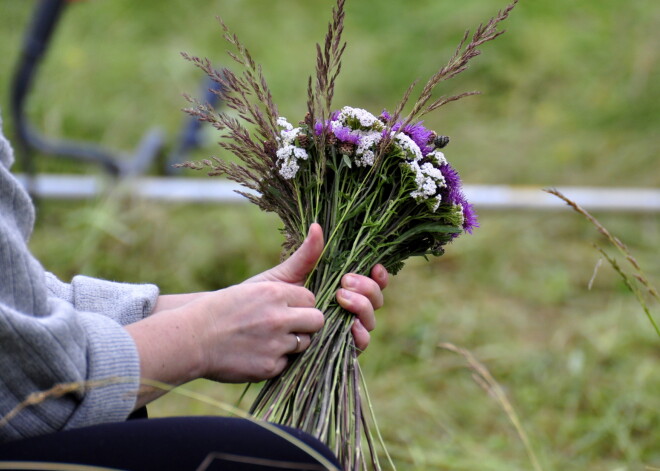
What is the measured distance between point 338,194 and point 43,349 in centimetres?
58

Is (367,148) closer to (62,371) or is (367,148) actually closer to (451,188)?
(451,188)

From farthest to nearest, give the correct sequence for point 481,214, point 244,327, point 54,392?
point 481,214
point 244,327
point 54,392

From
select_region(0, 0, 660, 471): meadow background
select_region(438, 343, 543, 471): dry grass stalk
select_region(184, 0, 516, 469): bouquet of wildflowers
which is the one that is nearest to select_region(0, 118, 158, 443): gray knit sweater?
select_region(184, 0, 516, 469): bouquet of wildflowers

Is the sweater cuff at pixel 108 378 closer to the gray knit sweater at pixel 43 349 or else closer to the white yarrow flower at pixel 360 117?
the gray knit sweater at pixel 43 349

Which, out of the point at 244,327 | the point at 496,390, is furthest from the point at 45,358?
the point at 496,390

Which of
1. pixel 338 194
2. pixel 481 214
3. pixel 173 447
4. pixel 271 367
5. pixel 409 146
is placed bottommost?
pixel 173 447

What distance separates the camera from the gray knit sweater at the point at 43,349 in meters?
1.03

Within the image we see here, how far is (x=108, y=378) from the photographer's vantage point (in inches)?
42.6

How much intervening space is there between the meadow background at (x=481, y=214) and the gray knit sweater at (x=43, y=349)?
909 mm

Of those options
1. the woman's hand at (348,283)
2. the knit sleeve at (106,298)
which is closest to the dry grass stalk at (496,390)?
the woman's hand at (348,283)

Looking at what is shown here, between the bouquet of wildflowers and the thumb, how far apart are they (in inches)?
1.3

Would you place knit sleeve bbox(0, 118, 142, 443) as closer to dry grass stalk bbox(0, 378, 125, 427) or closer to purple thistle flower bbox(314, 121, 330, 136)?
dry grass stalk bbox(0, 378, 125, 427)

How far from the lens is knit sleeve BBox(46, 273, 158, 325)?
133 centimetres

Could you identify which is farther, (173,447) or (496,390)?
(496,390)
